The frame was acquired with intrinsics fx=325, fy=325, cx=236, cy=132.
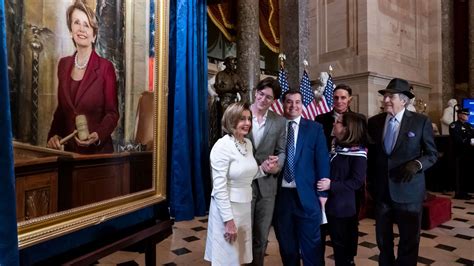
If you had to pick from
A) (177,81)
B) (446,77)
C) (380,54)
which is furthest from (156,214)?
(446,77)

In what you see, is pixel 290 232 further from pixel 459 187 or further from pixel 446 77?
pixel 446 77

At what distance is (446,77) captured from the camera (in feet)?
33.6

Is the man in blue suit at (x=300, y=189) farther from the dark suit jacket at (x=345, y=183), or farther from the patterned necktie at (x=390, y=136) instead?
the patterned necktie at (x=390, y=136)

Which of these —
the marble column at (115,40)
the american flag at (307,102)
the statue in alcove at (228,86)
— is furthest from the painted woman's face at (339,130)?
the statue in alcove at (228,86)

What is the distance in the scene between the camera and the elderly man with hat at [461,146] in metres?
7.17

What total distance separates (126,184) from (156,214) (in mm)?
469

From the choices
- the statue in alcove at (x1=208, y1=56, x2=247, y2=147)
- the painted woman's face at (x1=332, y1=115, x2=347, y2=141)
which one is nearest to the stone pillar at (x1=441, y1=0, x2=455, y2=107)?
the statue in alcove at (x1=208, y1=56, x2=247, y2=147)

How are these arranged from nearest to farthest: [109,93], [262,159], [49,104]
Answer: [49,104] → [109,93] → [262,159]

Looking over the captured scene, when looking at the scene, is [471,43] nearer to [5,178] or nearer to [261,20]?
[261,20]

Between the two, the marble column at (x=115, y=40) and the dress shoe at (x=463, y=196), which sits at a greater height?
the marble column at (x=115, y=40)

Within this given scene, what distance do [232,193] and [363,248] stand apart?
8.30 feet

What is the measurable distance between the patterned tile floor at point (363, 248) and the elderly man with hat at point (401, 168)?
94cm

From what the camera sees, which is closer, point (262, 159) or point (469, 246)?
point (262, 159)

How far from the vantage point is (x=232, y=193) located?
224 centimetres
